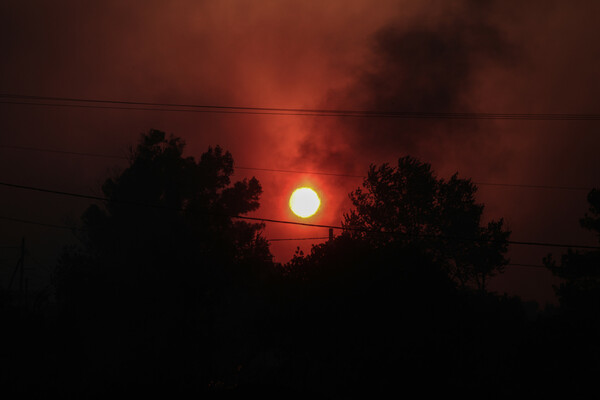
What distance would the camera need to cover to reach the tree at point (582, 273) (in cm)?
4984

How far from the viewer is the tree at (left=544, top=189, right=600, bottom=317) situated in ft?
164

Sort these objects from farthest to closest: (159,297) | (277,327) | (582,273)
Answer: (582,273)
(159,297)
(277,327)

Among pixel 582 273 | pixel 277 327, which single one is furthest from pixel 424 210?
pixel 277 327

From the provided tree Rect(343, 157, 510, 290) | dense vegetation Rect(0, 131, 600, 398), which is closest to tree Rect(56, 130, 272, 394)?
dense vegetation Rect(0, 131, 600, 398)

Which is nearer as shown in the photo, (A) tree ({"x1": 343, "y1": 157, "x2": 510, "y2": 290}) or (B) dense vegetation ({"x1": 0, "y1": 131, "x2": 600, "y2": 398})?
(B) dense vegetation ({"x1": 0, "y1": 131, "x2": 600, "y2": 398})

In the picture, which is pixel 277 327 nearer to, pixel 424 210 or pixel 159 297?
pixel 159 297

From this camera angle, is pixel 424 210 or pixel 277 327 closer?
pixel 277 327

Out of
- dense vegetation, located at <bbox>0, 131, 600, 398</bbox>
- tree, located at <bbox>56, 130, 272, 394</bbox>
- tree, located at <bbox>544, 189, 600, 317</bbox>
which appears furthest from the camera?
tree, located at <bbox>544, 189, 600, 317</bbox>

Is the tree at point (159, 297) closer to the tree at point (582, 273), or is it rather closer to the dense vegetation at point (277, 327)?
the dense vegetation at point (277, 327)

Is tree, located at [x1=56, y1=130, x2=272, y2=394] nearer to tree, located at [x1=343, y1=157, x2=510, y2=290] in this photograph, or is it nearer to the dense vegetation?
the dense vegetation

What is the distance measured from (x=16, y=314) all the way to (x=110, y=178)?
96.0 feet

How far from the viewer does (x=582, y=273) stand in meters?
55.2

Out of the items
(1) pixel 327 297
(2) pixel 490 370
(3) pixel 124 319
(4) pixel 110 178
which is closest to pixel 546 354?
(2) pixel 490 370

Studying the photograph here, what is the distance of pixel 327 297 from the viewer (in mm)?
30031
